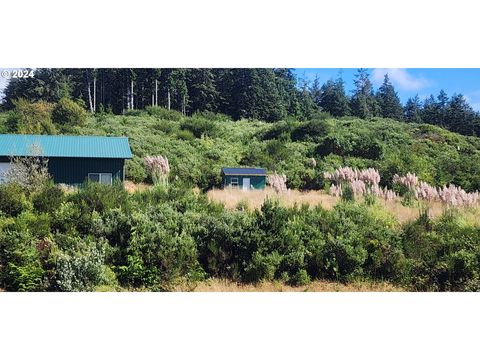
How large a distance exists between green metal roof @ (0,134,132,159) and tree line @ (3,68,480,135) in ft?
2.29

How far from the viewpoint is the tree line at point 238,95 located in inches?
453

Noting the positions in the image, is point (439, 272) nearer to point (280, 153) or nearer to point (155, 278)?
point (280, 153)

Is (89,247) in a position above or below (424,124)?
below

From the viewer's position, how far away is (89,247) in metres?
10.3

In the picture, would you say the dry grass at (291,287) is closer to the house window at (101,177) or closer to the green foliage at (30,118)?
the house window at (101,177)

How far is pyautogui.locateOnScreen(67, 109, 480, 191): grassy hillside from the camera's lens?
11.7 m

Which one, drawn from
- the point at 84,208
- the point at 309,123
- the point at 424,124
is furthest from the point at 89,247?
the point at 424,124

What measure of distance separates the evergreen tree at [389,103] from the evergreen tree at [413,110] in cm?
12

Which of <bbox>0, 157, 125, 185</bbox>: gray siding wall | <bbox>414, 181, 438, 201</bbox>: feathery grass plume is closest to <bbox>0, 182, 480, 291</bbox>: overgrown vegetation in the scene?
<bbox>0, 157, 125, 185</bbox>: gray siding wall

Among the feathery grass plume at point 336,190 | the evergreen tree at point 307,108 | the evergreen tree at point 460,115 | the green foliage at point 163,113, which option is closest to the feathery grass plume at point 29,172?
the green foliage at point 163,113

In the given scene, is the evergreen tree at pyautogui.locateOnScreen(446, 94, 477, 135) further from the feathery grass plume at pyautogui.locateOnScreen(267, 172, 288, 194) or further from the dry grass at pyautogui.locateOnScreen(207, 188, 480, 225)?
the feathery grass plume at pyautogui.locateOnScreen(267, 172, 288, 194)

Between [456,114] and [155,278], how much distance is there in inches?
245
